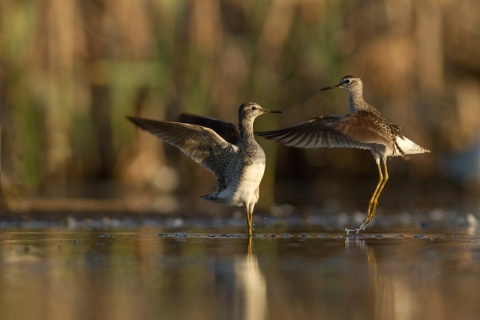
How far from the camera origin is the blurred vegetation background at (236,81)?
54.9 feet

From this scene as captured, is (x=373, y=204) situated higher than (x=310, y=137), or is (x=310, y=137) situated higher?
(x=310, y=137)

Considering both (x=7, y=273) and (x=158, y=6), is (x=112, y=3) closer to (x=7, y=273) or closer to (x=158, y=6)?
(x=158, y=6)

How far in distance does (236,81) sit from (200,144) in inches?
325

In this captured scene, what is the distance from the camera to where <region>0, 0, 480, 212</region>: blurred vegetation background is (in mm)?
16719

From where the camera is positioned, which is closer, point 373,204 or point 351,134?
point 351,134

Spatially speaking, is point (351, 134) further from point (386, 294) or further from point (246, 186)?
point (386, 294)

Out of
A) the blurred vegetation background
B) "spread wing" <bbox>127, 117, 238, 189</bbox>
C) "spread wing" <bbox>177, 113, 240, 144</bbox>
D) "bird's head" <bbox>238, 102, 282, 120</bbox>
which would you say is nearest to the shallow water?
"spread wing" <bbox>127, 117, 238, 189</bbox>

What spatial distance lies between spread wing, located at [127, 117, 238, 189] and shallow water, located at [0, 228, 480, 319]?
0.65m

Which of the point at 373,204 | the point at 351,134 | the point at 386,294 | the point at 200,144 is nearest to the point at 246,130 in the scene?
the point at 200,144

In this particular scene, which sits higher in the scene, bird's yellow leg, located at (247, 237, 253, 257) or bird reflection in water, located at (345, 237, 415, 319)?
bird's yellow leg, located at (247, 237, 253, 257)

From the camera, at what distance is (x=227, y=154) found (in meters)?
9.70

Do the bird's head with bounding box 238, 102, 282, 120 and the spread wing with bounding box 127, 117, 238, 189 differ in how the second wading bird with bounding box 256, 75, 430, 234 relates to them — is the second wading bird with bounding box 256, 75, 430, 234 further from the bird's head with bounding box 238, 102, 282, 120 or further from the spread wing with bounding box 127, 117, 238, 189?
the spread wing with bounding box 127, 117, 238, 189

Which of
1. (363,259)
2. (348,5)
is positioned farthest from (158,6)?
(363,259)

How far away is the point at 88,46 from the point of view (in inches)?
707
